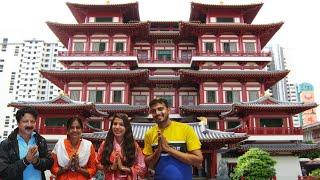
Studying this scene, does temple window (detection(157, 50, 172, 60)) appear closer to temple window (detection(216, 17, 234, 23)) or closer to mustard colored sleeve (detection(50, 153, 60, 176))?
temple window (detection(216, 17, 234, 23))

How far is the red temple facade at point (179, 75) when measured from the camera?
83.8 ft

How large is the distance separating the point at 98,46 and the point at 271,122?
55.6 feet

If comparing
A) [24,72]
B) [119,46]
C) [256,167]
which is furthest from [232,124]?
[24,72]

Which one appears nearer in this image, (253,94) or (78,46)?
(253,94)

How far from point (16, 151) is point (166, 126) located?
2197mm

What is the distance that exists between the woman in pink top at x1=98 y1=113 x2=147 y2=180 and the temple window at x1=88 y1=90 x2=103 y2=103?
24164 millimetres

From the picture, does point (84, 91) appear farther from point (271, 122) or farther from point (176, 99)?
point (271, 122)

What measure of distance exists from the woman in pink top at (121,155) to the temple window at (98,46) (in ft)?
87.0

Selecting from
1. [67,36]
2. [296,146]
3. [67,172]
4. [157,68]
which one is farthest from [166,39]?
[67,172]

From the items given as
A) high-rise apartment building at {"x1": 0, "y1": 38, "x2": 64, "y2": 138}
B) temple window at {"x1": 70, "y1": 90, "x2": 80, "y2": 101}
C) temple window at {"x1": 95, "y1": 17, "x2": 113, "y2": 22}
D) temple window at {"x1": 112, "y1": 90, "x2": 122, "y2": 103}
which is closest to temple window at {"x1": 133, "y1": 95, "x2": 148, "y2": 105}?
temple window at {"x1": 112, "y1": 90, "x2": 122, "y2": 103}

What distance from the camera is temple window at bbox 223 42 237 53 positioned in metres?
30.3

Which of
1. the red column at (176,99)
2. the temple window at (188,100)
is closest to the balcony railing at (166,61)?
the red column at (176,99)

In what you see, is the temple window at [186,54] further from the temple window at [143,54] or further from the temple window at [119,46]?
the temple window at [119,46]

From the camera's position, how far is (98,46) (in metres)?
30.6
